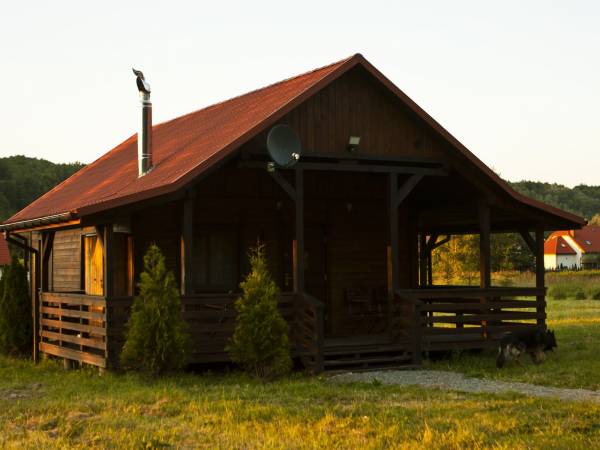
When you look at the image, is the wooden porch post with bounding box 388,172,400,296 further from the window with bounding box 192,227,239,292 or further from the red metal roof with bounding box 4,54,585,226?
the window with bounding box 192,227,239,292

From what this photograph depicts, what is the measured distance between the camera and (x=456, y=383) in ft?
41.3

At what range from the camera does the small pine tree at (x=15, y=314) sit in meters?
18.1

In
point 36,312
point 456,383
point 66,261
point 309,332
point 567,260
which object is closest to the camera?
point 456,383

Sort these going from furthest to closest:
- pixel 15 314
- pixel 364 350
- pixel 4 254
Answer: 1. pixel 4 254
2. pixel 15 314
3. pixel 364 350

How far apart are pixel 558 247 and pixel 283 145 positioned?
9730 centimetres

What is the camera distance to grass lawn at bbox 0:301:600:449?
861 centimetres

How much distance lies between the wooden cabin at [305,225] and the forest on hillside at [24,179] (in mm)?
57257

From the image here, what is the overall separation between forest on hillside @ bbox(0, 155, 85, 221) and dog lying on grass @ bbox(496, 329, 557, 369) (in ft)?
205

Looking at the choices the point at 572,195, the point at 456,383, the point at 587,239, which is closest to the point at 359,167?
the point at 456,383

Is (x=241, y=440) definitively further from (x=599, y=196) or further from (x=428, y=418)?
(x=599, y=196)

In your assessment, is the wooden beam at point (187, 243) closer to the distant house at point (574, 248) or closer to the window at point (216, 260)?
the window at point (216, 260)

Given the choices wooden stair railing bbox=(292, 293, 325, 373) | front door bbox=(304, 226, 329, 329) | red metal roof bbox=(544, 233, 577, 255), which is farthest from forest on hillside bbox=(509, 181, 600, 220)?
wooden stair railing bbox=(292, 293, 325, 373)

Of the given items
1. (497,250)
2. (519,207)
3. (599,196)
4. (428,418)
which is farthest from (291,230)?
(599,196)

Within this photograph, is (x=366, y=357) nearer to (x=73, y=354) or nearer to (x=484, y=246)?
(x=484, y=246)
